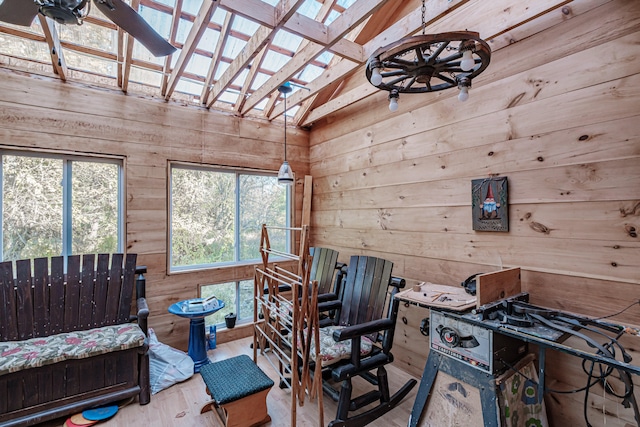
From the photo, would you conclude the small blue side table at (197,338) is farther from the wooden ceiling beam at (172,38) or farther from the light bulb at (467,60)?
the light bulb at (467,60)

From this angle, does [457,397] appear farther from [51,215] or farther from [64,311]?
[51,215]

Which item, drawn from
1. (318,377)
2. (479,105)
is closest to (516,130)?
(479,105)

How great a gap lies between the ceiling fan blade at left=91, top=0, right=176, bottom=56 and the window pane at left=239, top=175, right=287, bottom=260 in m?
2.19

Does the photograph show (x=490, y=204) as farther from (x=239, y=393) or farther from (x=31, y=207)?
(x=31, y=207)

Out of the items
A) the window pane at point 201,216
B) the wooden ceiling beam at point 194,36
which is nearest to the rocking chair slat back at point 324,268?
the window pane at point 201,216

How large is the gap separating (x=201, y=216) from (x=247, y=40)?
6.55 ft

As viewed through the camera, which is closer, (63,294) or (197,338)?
(63,294)

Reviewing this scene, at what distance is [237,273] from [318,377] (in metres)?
2.05

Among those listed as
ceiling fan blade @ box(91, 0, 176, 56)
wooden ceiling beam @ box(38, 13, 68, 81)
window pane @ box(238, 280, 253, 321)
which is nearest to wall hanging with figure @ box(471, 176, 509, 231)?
ceiling fan blade @ box(91, 0, 176, 56)

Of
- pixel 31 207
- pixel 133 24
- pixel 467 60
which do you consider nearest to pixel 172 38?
pixel 133 24

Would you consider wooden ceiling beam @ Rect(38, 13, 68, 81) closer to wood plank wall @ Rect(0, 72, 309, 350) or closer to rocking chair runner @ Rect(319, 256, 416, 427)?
wood plank wall @ Rect(0, 72, 309, 350)

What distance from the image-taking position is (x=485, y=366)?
166cm

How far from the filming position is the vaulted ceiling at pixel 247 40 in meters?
2.03

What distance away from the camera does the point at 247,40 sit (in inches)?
115
